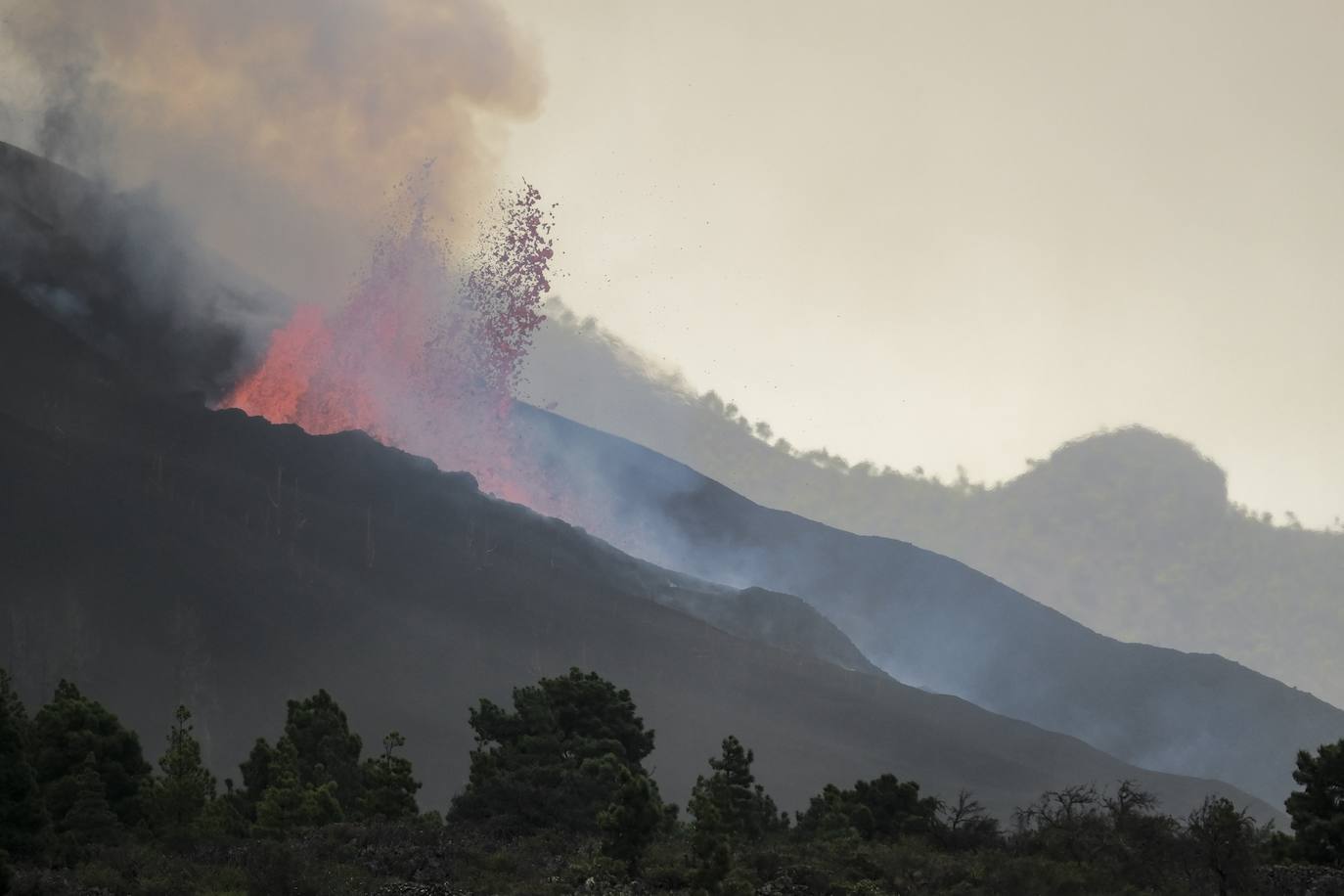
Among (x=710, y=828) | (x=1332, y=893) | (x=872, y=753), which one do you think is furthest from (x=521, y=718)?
(x=872, y=753)

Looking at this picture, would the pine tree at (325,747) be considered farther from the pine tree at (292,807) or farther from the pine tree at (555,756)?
the pine tree at (555,756)

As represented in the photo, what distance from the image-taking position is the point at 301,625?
175 m

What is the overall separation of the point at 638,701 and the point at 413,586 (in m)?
39.4

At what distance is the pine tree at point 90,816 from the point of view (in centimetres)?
4569

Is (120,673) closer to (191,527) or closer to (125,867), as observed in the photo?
(191,527)

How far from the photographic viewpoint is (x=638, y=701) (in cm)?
17812

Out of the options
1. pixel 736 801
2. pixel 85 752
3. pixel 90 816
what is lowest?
pixel 90 816

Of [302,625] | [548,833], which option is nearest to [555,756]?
[548,833]

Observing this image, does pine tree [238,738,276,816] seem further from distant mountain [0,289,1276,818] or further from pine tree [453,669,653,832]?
distant mountain [0,289,1276,818]

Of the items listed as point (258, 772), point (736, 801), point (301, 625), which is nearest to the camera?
point (736, 801)

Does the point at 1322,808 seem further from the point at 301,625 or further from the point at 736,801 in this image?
the point at 301,625

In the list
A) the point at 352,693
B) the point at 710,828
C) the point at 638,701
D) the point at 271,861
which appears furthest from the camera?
the point at 638,701

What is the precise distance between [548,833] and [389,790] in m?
9.54

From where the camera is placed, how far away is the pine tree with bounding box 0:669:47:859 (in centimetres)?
3950
